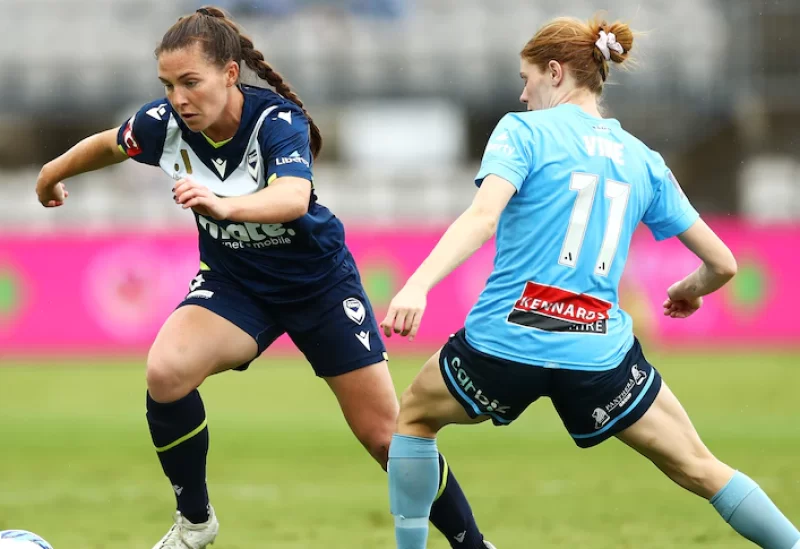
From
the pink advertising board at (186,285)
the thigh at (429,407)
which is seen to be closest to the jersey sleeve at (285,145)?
the thigh at (429,407)

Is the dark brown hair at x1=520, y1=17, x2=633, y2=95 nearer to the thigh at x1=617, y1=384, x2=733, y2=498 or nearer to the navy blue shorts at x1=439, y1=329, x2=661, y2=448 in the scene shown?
the navy blue shorts at x1=439, y1=329, x2=661, y2=448

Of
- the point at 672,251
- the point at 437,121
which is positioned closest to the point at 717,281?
the point at 672,251

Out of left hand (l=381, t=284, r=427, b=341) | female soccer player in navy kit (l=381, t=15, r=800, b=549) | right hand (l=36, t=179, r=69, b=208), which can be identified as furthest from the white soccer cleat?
left hand (l=381, t=284, r=427, b=341)

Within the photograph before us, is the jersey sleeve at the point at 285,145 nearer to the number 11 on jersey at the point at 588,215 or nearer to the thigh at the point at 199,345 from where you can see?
the thigh at the point at 199,345

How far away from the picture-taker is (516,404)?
4199mm

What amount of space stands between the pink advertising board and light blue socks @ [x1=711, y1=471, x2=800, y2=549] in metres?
10.9

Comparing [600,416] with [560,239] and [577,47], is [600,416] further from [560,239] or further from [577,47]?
[577,47]

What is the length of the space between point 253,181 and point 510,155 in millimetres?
1247

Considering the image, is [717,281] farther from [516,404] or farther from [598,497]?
[598,497]

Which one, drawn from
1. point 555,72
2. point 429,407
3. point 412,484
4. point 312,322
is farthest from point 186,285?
point 555,72

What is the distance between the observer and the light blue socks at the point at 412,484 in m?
4.38

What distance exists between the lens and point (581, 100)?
167 inches

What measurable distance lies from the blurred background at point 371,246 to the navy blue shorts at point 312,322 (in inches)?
36.2

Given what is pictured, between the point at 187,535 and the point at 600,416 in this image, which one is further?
the point at 187,535
